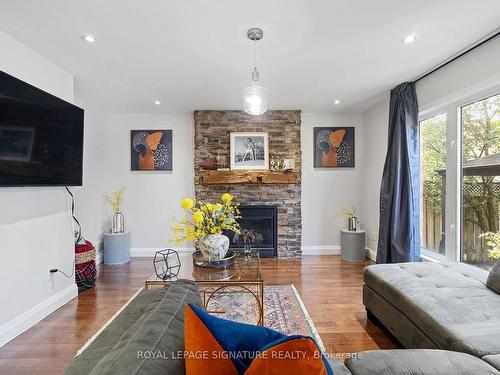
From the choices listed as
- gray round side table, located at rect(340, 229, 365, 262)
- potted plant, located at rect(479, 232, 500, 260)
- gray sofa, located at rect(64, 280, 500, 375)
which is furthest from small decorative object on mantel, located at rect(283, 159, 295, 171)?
gray sofa, located at rect(64, 280, 500, 375)

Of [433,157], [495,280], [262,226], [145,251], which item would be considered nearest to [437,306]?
[495,280]

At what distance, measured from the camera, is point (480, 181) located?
2615mm

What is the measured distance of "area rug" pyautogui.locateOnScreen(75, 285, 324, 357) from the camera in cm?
232

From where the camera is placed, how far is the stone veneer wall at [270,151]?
178 inches

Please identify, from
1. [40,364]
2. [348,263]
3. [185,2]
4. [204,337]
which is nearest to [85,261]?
[40,364]

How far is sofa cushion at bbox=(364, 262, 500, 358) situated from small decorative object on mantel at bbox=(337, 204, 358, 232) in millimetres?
2013

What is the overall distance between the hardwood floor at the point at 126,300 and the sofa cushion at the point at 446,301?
A: 41cm

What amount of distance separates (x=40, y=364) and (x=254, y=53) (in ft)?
9.52

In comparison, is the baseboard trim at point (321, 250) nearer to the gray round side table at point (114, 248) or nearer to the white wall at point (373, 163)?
the white wall at point (373, 163)

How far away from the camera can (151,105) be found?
4219 mm

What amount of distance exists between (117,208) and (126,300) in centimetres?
191

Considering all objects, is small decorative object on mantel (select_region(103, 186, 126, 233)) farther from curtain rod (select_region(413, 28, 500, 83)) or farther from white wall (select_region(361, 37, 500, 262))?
curtain rod (select_region(413, 28, 500, 83))

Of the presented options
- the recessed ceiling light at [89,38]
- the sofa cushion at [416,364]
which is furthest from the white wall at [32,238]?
the sofa cushion at [416,364]

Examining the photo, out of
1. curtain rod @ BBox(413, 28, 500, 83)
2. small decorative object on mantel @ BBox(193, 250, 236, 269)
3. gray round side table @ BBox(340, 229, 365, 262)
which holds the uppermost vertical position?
curtain rod @ BBox(413, 28, 500, 83)
